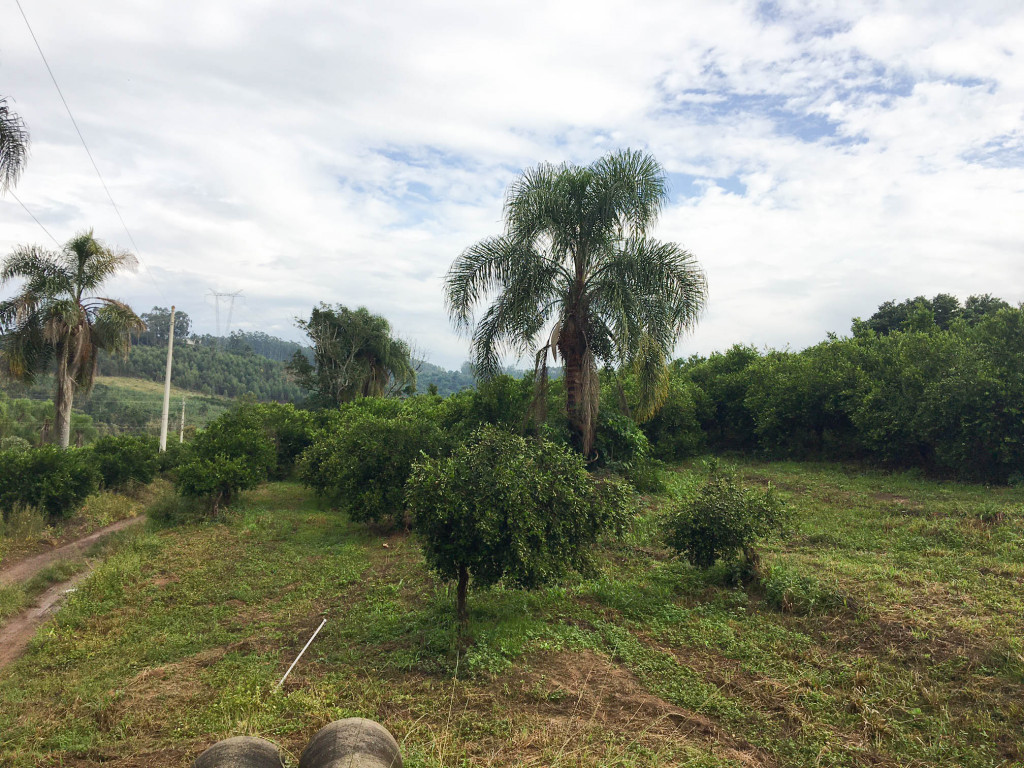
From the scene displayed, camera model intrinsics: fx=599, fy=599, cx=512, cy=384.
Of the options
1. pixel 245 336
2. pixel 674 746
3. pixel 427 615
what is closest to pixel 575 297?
pixel 427 615

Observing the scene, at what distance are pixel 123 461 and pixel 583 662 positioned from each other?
1450 centimetres

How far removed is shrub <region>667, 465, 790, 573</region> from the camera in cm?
711

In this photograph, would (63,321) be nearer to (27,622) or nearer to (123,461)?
(123,461)

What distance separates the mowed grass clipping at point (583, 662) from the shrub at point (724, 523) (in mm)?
367

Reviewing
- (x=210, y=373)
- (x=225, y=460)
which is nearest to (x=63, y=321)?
(x=225, y=460)

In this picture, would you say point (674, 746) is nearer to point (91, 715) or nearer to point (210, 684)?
point (210, 684)

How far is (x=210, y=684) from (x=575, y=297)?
29.6 ft

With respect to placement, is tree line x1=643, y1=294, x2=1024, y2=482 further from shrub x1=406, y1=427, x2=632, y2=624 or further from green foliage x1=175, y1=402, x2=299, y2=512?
green foliage x1=175, y1=402, x2=299, y2=512

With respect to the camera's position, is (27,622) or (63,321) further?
(63,321)

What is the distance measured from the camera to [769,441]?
18.0 meters

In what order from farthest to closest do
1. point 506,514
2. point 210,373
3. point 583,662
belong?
point 210,373 < point 506,514 < point 583,662

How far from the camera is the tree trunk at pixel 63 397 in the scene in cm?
1583

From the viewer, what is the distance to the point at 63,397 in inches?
634

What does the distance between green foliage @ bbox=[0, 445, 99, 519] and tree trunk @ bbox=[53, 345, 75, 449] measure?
143 inches
